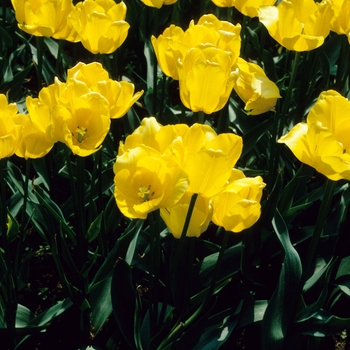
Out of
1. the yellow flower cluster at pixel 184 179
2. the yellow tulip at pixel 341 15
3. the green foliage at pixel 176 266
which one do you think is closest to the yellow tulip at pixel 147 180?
the yellow flower cluster at pixel 184 179

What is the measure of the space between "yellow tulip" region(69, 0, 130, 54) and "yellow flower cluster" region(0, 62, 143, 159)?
0.40m

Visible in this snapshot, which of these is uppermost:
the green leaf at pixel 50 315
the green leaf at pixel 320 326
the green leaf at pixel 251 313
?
the green leaf at pixel 320 326

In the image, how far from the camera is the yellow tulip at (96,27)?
181 centimetres

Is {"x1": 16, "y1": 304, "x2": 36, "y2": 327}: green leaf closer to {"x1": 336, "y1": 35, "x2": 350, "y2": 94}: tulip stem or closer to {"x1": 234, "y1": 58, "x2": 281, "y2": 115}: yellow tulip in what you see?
{"x1": 234, "y1": 58, "x2": 281, "y2": 115}: yellow tulip

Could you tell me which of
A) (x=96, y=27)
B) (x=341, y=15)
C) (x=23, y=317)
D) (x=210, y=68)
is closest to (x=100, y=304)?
(x=23, y=317)

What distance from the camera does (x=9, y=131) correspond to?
4.52ft

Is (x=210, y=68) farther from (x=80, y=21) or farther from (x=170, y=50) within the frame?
(x=80, y=21)

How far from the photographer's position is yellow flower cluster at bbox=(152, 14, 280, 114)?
1.48m

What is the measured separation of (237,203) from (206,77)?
352 mm

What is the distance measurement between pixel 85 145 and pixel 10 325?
0.57 meters

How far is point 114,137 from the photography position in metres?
2.34

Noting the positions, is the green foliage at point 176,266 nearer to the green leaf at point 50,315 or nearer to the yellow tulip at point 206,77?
the green leaf at point 50,315

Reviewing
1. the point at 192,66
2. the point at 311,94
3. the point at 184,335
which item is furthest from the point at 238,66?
the point at 311,94

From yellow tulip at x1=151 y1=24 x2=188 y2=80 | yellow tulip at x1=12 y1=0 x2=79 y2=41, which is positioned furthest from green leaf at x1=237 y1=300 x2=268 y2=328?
yellow tulip at x1=12 y1=0 x2=79 y2=41
